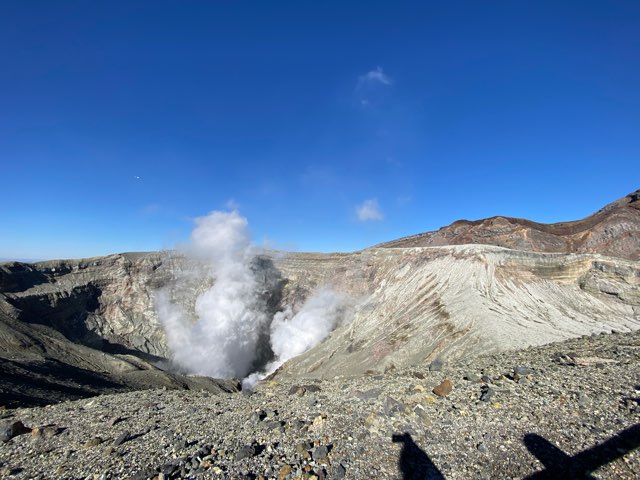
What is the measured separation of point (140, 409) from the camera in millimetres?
10648

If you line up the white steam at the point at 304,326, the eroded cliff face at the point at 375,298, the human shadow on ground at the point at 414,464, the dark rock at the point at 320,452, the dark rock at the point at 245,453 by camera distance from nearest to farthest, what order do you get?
the human shadow on ground at the point at 414,464
the dark rock at the point at 320,452
the dark rock at the point at 245,453
the eroded cliff face at the point at 375,298
the white steam at the point at 304,326

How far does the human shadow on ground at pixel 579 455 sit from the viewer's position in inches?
220

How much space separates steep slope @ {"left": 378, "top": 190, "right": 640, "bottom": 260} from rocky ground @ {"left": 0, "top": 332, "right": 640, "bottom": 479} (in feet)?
164

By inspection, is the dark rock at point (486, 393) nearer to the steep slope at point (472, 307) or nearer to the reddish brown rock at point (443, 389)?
the reddish brown rock at point (443, 389)

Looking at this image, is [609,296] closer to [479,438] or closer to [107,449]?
[479,438]

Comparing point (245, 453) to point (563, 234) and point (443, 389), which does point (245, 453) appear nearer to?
point (443, 389)

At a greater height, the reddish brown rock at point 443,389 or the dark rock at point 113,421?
the reddish brown rock at point 443,389

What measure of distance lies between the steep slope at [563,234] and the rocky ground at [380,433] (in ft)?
164

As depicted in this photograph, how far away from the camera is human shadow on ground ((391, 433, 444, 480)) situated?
5.83 metres

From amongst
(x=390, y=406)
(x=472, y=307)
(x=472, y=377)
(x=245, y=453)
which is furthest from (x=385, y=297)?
(x=245, y=453)

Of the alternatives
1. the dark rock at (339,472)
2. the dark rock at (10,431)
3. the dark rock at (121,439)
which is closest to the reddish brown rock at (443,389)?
the dark rock at (339,472)

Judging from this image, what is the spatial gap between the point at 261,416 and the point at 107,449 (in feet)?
10.9

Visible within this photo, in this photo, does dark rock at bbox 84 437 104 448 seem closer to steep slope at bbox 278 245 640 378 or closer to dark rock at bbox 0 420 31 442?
dark rock at bbox 0 420 31 442

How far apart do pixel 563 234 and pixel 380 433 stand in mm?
62118
